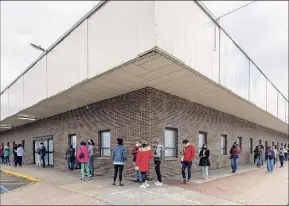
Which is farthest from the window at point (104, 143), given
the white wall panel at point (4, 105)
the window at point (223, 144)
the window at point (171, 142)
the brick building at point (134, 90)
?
the white wall panel at point (4, 105)

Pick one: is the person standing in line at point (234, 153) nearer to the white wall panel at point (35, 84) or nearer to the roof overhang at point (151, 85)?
the roof overhang at point (151, 85)

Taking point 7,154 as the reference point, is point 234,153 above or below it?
above

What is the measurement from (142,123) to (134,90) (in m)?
1.44

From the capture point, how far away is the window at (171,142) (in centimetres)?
1316

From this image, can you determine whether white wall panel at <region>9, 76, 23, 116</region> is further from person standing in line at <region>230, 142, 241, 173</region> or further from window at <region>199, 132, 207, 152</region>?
person standing in line at <region>230, 142, 241, 173</region>

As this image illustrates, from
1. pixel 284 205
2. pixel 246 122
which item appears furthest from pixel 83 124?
pixel 246 122

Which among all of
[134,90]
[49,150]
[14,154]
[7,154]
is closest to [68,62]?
[134,90]

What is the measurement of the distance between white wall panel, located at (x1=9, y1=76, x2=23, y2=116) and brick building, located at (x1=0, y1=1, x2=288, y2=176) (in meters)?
0.07

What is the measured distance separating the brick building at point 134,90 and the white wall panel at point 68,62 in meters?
0.04

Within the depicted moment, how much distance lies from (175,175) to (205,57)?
17.7 feet

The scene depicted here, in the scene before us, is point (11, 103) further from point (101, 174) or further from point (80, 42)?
point (80, 42)

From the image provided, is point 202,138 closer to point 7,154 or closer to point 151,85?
point 151,85

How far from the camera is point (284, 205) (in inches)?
340

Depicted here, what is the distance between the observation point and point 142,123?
12.0 metres
